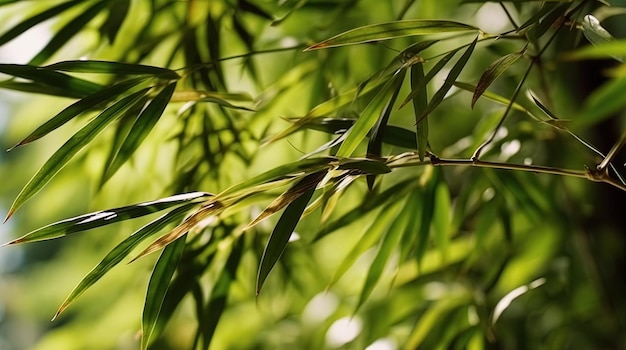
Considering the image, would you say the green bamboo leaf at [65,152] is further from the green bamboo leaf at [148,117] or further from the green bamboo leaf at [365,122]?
the green bamboo leaf at [365,122]

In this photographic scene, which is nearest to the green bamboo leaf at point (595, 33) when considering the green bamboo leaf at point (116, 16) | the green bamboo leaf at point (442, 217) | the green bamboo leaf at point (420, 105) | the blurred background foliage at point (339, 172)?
the blurred background foliage at point (339, 172)

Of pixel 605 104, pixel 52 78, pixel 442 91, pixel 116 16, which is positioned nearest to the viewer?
pixel 605 104

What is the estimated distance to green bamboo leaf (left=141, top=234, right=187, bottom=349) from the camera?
1.65 feet

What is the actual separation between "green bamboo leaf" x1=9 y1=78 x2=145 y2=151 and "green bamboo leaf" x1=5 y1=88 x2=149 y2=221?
0.01 meters

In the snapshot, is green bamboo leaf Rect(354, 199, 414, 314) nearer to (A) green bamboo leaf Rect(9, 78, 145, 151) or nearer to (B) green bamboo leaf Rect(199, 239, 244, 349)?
(B) green bamboo leaf Rect(199, 239, 244, 349)

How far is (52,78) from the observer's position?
1.81 ft

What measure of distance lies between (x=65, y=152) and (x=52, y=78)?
80mm

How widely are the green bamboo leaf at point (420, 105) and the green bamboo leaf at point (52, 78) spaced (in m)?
0.23

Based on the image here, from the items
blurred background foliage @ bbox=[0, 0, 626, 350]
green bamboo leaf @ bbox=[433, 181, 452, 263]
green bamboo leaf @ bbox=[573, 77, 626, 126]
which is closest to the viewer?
green bamboo leaf @ bbox=[573, 77, 626, 126]

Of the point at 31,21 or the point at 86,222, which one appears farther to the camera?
the point at 31,21

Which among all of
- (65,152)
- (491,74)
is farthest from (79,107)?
(491,74)

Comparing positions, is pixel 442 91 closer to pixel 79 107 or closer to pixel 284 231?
pixel 284 231

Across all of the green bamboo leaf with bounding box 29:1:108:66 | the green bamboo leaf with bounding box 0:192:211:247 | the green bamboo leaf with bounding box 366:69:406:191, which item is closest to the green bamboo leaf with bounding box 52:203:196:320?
the green bamboo leaf with bounding box 0:192:211:247

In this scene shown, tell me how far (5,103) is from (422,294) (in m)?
0.83
